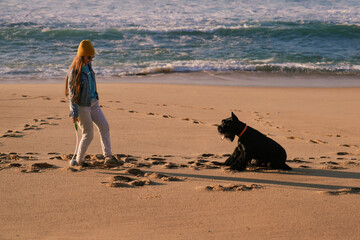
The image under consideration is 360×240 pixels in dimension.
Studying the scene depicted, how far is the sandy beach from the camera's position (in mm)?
3904

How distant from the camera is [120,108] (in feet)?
32.7

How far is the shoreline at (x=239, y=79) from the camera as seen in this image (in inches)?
563

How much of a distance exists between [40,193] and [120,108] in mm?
5457

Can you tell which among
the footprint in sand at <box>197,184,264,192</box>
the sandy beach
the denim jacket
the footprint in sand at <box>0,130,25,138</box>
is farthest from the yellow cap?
the footprint in sand at <box>0,130,25,138</box>

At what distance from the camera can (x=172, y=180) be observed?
5203mm

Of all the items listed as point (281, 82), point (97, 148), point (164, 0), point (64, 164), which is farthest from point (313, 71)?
point (164, 0)

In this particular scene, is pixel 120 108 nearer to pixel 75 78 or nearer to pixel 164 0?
pixel 75 78

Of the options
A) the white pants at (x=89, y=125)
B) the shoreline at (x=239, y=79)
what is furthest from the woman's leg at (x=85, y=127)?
the shoreline at (x=239, y=79)

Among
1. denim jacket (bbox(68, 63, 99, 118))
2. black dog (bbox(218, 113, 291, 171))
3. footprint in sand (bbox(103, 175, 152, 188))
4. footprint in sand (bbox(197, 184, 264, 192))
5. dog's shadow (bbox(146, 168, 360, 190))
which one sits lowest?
dog's shadow (bbox(146, 168, 360, 190))

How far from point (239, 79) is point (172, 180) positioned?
34.5ft

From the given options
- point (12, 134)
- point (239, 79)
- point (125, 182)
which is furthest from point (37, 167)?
point (239, 79)

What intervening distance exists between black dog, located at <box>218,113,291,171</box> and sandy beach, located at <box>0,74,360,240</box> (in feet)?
0.51

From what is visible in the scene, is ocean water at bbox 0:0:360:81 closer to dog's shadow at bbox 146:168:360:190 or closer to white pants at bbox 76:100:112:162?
white pants at bbox 76:100:112:162

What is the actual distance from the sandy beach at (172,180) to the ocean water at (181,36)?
739 cm
